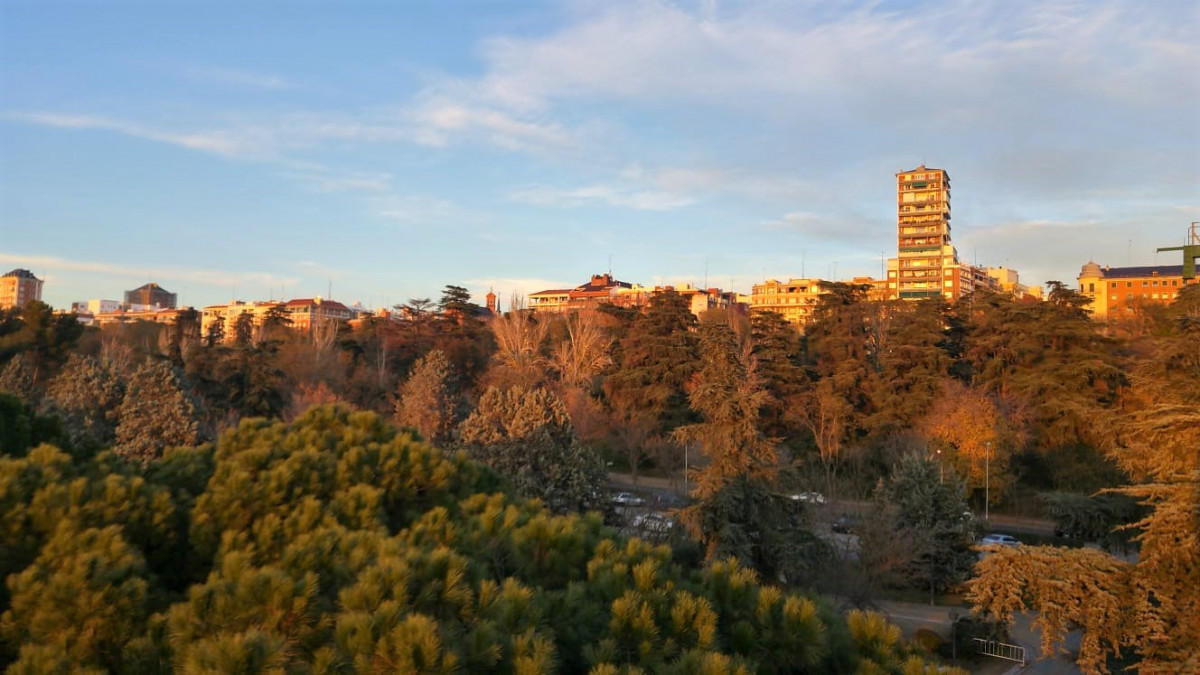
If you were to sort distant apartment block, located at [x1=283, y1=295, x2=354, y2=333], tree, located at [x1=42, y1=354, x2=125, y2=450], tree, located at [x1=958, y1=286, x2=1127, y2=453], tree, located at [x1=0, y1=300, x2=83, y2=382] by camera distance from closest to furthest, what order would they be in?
tree, located at [x1=42, y1=354, x2=125, y2=450], tree, located at [x1=958, y1=286, x2=1127, y2=453], tree, located at [x1=0, y1=300, x2=83, y2=382], distant apartment block, located at [x1=283, y1=295, x2=354, y2=333]

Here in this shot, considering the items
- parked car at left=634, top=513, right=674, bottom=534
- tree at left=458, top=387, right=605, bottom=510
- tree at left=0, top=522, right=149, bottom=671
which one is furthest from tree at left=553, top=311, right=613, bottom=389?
tree at left=0, top=522, right=149, bottom=671

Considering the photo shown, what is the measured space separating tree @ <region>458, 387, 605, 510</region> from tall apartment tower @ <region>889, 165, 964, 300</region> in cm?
7410

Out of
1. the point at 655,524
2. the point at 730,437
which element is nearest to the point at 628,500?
the point at 655,524

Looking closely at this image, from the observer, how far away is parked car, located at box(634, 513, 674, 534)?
57.6 feet

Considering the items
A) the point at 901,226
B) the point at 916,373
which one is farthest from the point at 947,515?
the point at 901,226

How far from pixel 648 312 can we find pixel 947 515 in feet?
78.4

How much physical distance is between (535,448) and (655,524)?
3.27m

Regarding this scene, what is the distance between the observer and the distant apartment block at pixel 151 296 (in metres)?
149

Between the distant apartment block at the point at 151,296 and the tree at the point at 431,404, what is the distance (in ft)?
454

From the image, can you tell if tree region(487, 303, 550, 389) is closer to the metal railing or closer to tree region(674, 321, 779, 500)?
tree region(674, 321, 779, 500)

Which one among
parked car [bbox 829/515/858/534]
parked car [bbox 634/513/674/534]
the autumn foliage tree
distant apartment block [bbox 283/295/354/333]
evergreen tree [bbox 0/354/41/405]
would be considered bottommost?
parked car [bbox 829/515/858/534]

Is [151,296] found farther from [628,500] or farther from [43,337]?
[628,500]

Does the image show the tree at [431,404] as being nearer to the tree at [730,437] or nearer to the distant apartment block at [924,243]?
the tree at [730,437]

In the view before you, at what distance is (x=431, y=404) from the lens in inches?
1080
